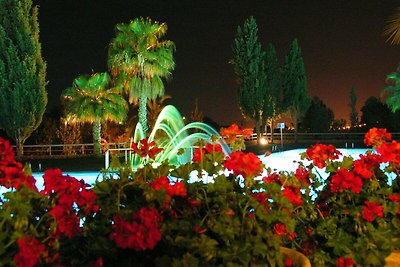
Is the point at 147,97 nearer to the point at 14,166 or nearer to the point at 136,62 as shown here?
the point at 136,62

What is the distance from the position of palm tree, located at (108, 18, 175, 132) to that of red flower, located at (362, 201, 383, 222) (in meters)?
23.6

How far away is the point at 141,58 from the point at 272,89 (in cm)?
1866

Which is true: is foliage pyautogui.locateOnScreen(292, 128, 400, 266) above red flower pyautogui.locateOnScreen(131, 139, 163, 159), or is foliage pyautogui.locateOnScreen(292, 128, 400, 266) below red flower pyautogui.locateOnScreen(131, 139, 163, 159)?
below

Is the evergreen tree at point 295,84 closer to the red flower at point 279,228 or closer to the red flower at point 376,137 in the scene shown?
the red flower at point 376,137

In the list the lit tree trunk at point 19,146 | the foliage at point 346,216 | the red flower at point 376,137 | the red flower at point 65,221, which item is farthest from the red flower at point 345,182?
the lit tree trunk at point 19,146

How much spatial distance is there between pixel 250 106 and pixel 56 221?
126ft

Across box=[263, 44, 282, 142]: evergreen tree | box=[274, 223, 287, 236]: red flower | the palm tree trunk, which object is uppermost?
box=[263, 44, 282, 142]: evergreen tree

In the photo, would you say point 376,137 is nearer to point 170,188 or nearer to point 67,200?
point 170,188

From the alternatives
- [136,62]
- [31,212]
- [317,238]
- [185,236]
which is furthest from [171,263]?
[136,62]

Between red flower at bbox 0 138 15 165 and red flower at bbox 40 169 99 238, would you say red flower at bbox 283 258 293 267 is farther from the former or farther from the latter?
red flower at bbox 0 138 15 165

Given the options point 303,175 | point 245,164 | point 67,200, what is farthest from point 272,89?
point 67,200

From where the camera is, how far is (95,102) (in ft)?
91.8

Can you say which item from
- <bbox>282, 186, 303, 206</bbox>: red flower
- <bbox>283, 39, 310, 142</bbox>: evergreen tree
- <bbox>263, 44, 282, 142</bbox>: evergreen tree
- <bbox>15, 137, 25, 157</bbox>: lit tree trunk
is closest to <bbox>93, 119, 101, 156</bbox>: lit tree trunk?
<bbox>15, 137, 25, 157</bbox>: lit tree trunk

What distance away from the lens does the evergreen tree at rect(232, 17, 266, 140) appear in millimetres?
41188
